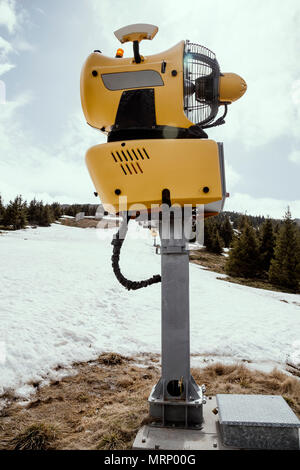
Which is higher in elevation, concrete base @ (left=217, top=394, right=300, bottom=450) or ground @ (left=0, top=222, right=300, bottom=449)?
concrete base @ (left=217, top=394, right=300, bottom=450)

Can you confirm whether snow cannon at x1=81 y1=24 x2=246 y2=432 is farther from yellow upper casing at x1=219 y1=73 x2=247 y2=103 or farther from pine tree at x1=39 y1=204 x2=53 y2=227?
pine tree at x1=39 y1=204 x2=53 y2=227

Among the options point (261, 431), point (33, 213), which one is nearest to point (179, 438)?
point (261, 431)

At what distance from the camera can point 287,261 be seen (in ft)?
75.2

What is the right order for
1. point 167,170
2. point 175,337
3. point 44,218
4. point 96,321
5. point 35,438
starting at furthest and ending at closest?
point 44,218
point 96,321
point 35,438
point 175,337
point 167,170

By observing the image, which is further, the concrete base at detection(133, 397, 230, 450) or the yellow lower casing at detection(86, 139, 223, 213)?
the concrete base at detection(133, 397, 230, 450)

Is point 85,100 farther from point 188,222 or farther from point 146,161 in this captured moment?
point 188,222

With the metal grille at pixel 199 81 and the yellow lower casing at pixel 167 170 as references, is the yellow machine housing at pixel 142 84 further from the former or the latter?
the yellow lower casing at pixel 167 170

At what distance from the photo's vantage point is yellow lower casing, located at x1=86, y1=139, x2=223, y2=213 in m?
1.99

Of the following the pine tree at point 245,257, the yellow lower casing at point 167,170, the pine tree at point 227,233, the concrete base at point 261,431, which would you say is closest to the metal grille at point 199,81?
the yellow lower casing at point 167,170

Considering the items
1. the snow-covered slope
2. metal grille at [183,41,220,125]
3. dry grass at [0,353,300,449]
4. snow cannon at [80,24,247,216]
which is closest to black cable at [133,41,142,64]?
snow cannon at [80,24,247,216]

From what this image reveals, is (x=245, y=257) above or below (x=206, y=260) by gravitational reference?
above

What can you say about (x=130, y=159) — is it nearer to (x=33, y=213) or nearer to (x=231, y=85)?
(x=231, y=85)

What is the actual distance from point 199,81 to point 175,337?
2.07 m
